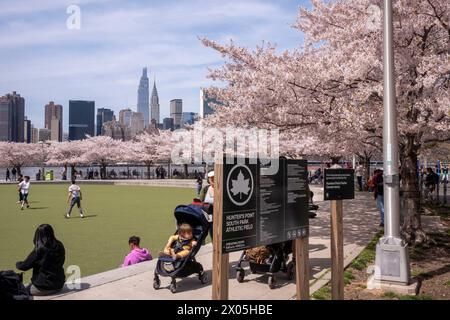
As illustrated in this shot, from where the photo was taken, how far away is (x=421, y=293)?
6.98 meters

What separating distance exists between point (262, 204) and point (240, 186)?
46 centimetres

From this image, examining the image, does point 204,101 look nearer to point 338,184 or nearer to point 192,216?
point 192,216

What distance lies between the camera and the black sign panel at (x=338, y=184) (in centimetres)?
593

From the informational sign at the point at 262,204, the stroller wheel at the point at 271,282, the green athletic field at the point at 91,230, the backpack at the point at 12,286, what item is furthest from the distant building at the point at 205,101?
the backpack at the point at 12,286

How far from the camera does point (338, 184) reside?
20.0 ft

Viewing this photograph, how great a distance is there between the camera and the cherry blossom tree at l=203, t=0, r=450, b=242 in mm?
9125

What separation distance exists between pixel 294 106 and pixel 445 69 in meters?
3.38

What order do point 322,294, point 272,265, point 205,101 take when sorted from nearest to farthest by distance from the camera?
1. point 322,294
2. point 272,265
3. point 205,101

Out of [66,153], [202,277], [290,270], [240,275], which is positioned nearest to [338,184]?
[290,270]

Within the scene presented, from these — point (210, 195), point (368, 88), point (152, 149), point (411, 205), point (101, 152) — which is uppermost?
point (152, 149)

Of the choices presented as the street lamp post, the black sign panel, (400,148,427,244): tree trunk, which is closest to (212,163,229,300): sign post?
the black sign panel

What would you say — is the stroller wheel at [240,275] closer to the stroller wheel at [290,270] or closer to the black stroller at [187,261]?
the black stroller at [187,261]

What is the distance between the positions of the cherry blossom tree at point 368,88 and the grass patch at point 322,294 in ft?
12.4
